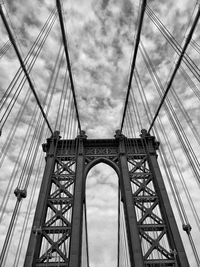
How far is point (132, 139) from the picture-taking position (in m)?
15.2

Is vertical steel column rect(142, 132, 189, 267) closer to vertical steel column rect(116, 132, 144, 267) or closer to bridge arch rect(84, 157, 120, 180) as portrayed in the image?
vertical steel column rect(116, 132, 144, 267)

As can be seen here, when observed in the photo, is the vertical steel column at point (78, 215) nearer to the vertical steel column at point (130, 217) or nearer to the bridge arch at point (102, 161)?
the bridge arch at point (102, 161)

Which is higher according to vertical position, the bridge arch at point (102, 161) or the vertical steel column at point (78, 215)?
the bridge arch at point (102, 161)

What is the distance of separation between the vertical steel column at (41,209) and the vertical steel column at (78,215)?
1.72 meters

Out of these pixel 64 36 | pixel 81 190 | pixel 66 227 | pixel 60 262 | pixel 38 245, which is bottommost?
pixel 60 262

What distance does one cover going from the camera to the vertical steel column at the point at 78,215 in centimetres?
933

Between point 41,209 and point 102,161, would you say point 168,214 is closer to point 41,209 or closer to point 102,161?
point 102,161

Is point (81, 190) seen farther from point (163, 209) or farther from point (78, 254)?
point (163, 209)

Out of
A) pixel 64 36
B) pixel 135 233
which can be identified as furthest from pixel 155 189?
pixel 64 36

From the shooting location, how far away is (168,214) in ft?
36.4

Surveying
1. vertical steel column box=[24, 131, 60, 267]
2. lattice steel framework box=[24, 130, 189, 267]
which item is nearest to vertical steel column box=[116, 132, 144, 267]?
lattice steel framework box=[24, 130, 189, 267]

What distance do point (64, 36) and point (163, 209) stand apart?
36.9 ft

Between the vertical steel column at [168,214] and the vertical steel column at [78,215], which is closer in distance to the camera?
the vertical steel column at [78,215]

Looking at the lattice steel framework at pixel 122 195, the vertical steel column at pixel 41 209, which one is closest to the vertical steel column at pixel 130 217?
the lattice steel framework at pixel 122 195
